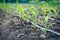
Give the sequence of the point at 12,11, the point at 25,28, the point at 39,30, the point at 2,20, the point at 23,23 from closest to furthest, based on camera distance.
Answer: the point at 39,30, the point at 25,28, the point at 23,23, the point at 2,20, the point at 12,11

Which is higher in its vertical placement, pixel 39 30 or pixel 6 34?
pixel 39 30

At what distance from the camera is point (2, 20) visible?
6074 millimetres

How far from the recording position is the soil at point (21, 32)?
4.11 metres

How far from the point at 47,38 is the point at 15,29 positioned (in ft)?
3.82

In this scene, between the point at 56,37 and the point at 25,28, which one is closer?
the point at 56,37

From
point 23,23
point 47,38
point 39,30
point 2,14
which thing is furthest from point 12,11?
point 47,38

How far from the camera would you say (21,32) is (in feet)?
15.0

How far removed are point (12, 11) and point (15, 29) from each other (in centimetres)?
178

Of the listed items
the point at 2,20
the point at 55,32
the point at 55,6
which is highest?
the point at 55,6

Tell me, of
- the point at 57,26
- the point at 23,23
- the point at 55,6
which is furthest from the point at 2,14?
the point at 57,26

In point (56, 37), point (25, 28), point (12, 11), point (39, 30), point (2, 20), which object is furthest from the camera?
point (12, 11)

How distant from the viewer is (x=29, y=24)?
4.86 meters

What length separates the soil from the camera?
4.11 metres

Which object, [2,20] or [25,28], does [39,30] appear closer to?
[25,28]
